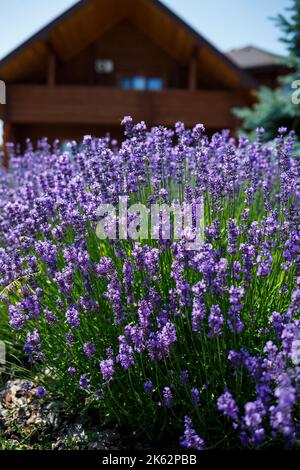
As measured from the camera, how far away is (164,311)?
2766mm

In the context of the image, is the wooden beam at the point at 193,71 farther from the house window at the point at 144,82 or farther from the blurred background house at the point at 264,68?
the blurred background house at the point at 264,68

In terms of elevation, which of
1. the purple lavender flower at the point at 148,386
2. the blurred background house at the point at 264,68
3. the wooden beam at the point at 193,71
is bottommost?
the purple lavender flower at the point at 148,386

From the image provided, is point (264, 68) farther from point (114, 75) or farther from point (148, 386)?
point (148, 386)

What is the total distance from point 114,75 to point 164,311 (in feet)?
55.0

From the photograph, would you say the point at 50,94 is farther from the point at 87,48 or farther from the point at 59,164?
the point at 59,164

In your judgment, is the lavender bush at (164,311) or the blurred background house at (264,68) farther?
the blurred background house at (264,68)

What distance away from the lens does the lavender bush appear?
8.41ft

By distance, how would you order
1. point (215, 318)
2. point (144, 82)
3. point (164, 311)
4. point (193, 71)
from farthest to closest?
1. point (144, 82)
2. point (193, 71)
3. point (164, 311)
4. point (215, 318)

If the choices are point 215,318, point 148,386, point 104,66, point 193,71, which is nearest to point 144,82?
point 104,66

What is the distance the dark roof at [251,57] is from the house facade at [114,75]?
10.9ft

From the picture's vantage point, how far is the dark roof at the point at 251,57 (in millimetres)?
20672

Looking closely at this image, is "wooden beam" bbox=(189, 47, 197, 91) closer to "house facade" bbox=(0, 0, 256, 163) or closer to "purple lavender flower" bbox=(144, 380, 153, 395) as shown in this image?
"house facade" bbox=(0, 0, 256, 163)

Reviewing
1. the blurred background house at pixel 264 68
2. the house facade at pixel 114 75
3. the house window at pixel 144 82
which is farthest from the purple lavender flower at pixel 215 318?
the blurred background house at pixel 264 68

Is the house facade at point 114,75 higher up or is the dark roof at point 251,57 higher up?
the dark roof at point 251,57
